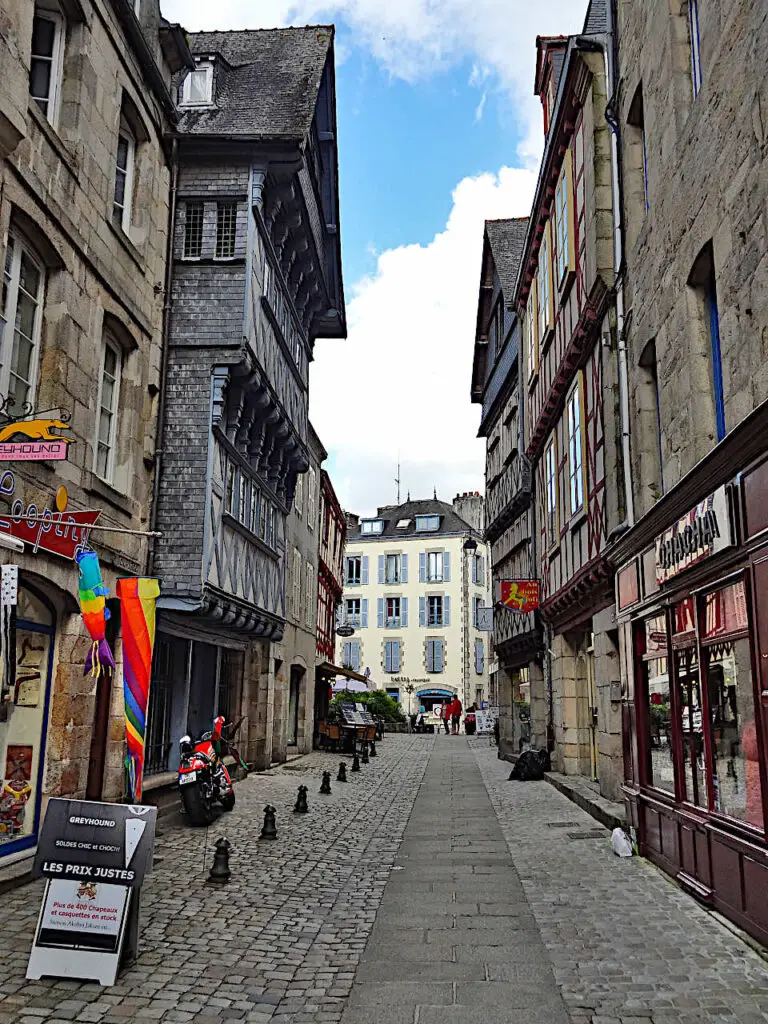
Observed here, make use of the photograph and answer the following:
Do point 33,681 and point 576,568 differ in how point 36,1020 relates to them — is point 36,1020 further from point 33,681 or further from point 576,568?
point 576,568

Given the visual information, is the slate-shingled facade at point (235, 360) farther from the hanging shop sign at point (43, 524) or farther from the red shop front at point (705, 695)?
the red shop front at point (705, 695)

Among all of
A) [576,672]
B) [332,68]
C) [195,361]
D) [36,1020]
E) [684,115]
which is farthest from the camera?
[332,68]

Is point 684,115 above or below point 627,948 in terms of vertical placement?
above

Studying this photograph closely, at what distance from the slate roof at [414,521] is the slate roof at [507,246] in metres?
27.8

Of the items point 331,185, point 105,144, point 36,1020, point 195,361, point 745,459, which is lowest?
point 36,1020

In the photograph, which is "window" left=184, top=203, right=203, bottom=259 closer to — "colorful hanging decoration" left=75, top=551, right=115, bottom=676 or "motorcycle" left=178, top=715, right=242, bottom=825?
"motorcycle" left=178, top=715, right=242, bottom=825

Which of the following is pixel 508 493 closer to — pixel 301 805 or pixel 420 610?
pixel 301 805

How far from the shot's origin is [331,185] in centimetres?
1784

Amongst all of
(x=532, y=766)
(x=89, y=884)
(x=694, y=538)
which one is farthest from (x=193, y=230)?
(x=532, y=766)

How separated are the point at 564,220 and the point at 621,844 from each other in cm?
884

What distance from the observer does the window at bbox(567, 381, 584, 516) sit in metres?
12.4

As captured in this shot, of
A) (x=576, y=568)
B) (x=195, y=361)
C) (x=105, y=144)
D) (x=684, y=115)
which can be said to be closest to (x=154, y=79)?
(x=105, y=144)

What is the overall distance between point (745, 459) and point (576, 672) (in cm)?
937

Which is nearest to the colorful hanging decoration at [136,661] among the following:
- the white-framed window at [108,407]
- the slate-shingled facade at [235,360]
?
the white-framed window at [108,407]
